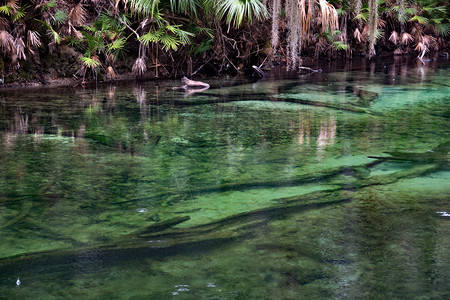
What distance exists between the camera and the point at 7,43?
7645 millimetres

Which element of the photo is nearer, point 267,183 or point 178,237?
point 178,237

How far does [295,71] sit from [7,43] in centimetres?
564

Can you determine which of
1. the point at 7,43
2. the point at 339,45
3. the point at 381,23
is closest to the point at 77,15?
the point at 7,43

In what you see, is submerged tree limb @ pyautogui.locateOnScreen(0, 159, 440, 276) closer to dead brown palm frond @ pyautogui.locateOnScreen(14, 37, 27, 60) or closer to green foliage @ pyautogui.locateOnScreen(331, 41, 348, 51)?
dead brown palm frond @ pyautogui.locateOnScreen(14, 37, 27, 60)

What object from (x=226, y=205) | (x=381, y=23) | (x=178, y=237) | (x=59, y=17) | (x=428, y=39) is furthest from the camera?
(x=428, y=39)

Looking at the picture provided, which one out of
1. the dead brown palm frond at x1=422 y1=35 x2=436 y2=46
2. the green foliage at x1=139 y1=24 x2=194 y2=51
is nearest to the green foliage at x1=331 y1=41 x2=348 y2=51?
the dead brown palm frond at x1=422 y1=35 x2=436 y2=46

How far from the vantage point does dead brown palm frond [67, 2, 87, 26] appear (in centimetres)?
866

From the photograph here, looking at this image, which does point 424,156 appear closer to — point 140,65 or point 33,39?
point 140,65

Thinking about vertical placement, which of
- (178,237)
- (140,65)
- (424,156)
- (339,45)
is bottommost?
(178,237)

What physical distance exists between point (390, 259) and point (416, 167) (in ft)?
4.96

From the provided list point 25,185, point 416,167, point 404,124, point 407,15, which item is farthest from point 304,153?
point 407,15

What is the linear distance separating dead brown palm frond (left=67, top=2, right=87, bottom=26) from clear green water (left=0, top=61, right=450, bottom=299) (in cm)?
341

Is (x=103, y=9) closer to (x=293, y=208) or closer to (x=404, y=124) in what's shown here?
(x=404, y=124)

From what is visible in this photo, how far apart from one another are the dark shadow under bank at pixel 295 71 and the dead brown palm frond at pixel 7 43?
632mm
